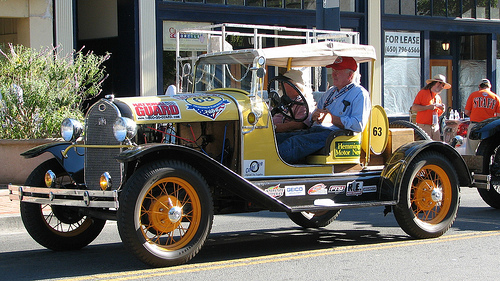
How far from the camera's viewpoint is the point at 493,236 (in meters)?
7.40

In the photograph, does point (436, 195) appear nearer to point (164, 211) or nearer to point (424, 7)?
point (164, 211)

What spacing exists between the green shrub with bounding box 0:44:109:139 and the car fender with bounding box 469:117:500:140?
6.30m

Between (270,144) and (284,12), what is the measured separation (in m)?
11.1

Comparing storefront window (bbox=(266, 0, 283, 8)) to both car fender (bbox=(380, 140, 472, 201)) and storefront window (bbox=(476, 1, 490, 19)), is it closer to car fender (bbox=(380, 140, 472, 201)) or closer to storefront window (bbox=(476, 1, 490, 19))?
storefront window (bbox=(476, 1, 490, 19))

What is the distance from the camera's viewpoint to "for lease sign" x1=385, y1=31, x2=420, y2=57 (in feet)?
63.0

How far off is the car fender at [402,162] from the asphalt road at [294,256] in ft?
1.85

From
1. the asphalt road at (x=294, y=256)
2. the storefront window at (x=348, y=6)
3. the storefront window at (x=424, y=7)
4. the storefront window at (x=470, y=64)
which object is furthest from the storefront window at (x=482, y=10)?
the asphalt road at (x=294, y=256)

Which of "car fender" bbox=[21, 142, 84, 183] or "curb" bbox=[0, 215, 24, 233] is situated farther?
"curb" bbox=[0, 215, 24, 233]

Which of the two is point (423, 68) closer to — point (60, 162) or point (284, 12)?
point (284, 12)

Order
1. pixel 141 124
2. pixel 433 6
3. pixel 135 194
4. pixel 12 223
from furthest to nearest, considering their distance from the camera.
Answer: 1. pixel 433 6
2. pixel 12 223
3. pixel 141 124
4. pixel 135 194

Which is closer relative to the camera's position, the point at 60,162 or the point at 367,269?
the point at 367,269

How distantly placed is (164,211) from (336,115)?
7.87ft

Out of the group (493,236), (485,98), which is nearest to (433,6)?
(485,98)

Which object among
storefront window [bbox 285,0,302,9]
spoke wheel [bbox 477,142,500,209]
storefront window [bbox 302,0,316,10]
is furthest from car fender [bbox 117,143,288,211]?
storefront window [bbox 302,0,316,10]
